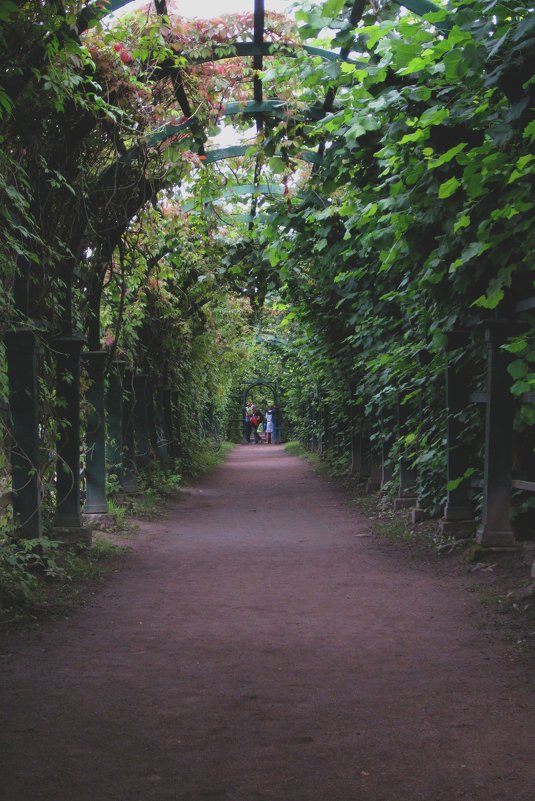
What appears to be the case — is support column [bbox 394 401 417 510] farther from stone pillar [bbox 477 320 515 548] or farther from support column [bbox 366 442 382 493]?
stone pillar [bbox 477 320 515 548]

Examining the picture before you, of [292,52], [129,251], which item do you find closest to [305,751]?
[292,52]

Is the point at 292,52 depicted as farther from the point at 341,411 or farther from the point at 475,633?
the point at 341,411

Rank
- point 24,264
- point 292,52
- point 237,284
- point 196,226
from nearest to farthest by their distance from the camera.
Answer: point 24,264 < point 292,52 < point 196,226 < point 237,284

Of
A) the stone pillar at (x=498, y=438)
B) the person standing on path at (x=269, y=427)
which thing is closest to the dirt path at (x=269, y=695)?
the stone pillar at (x=498, y=438)

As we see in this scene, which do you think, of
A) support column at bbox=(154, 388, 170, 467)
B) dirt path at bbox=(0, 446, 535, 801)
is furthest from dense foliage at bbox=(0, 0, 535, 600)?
support column at bbox=(154, 388, 170, 467)

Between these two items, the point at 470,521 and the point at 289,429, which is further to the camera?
the point at 289,429

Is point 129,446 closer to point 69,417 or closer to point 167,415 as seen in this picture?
point 167,415

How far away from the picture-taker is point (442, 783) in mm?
2930

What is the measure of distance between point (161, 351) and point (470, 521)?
28.6ft

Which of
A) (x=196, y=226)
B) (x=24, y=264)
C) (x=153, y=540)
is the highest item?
(x=196, y=226)

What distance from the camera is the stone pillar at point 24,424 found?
660 cm

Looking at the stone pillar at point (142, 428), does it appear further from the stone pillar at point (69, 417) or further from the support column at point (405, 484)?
the stone pillar at point (69, 417)

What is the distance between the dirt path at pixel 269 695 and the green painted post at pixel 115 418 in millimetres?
4141

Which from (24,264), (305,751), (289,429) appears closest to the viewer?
(305,751)
